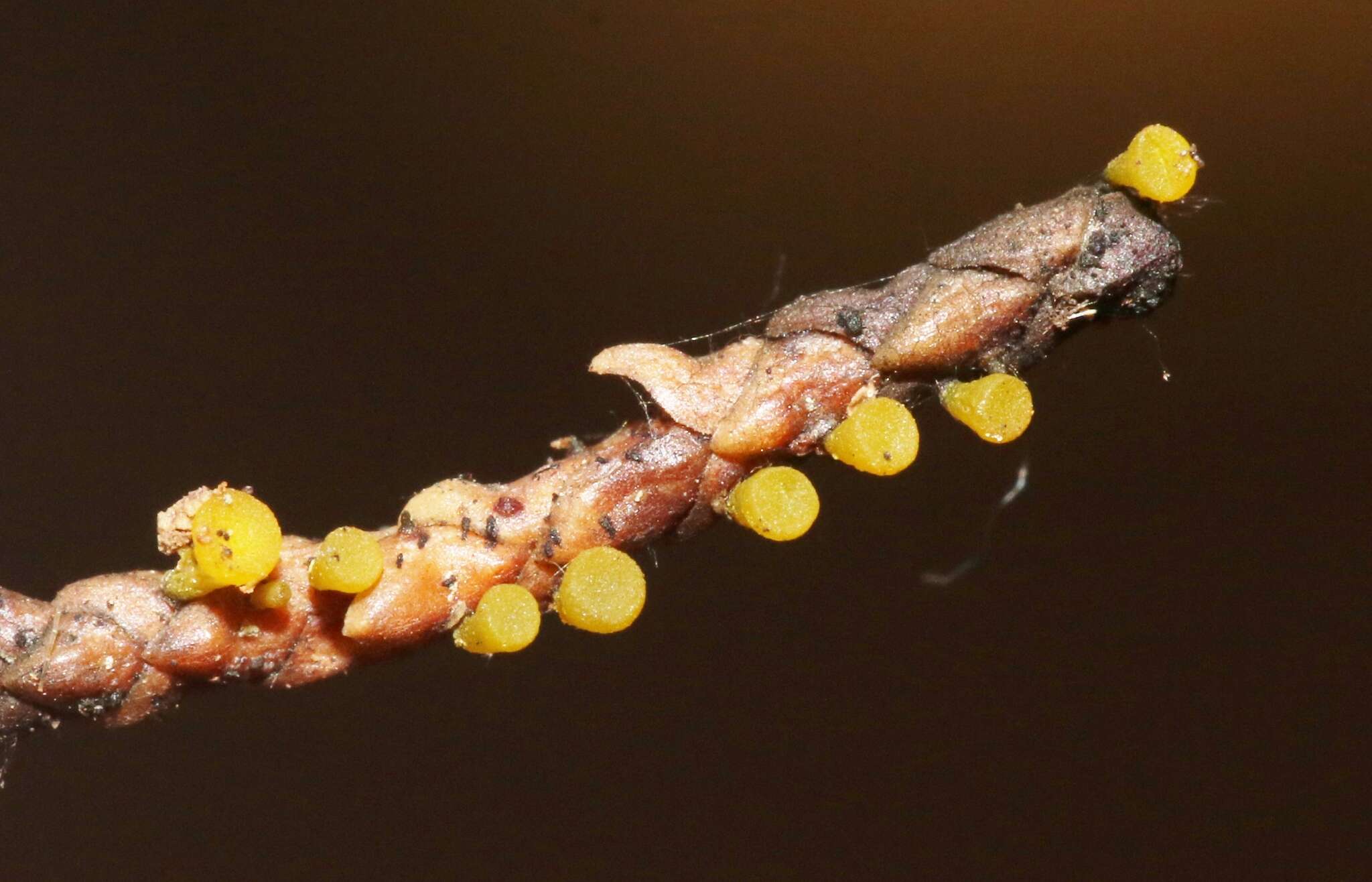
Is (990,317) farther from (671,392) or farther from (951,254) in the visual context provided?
(671,392)

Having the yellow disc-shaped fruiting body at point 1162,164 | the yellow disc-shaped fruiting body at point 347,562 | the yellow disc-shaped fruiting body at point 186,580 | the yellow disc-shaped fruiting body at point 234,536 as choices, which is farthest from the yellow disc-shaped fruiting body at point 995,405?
the yellow disc-shaped fruiting body at point 186,580

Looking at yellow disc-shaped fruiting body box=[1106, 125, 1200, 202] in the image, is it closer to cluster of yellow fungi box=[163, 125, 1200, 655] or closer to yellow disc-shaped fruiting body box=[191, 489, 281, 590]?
cluster of yellow fungi box=[163, 125, 1200, 655]

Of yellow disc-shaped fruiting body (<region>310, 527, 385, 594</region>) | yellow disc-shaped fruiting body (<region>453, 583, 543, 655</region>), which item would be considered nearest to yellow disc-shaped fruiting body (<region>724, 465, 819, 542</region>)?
yellow disc-shaped fruiting body (<region>453, 583, 543, 655</region>)

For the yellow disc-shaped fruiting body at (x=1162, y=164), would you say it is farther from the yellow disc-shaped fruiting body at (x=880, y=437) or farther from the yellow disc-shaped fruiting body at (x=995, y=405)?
the yellow disc-shaped fruiting body at (x=880, y=437)

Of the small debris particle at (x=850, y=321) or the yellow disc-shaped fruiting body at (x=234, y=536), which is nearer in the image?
the yellow disc-shaped fruiting body at (x=234, y=536)

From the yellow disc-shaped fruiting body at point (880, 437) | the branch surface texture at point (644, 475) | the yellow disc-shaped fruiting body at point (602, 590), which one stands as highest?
the branch surface texture at point (644, 475)

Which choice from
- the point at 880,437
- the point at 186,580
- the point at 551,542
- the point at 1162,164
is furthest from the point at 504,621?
the point at 1162,164

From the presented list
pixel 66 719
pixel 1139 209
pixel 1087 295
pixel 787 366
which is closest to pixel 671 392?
pixel 787 366
